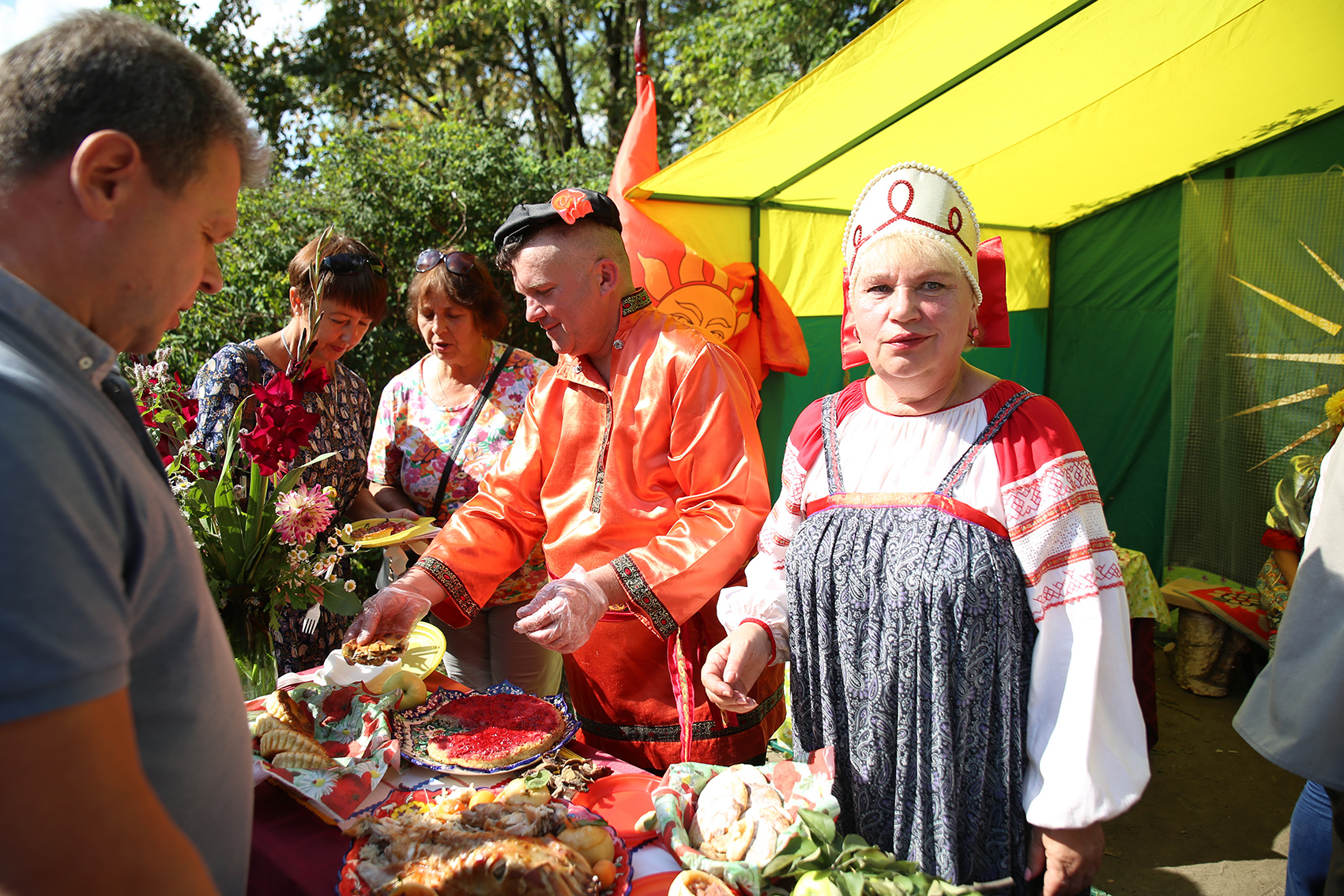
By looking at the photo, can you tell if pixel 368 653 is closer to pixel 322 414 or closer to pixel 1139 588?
pixel 322 414

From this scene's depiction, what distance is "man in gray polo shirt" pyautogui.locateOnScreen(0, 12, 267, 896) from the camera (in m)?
0.63

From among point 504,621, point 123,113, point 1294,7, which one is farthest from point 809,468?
point 1294,7

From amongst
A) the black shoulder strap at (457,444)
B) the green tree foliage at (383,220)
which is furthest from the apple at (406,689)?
the green tree foliage at (383,220)

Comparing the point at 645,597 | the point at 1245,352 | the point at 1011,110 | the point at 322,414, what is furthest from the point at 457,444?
the point at 1245,352

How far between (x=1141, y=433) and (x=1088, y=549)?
5.28m

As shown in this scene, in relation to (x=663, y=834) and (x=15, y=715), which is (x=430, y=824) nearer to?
(x=663, y=834)

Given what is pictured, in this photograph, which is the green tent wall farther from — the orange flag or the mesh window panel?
the orange flag

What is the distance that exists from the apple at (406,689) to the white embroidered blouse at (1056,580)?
1.15 meters

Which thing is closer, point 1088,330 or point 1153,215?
point 1153,215

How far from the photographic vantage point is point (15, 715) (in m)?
0.61

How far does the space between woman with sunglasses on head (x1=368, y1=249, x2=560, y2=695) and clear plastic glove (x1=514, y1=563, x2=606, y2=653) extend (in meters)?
1.20

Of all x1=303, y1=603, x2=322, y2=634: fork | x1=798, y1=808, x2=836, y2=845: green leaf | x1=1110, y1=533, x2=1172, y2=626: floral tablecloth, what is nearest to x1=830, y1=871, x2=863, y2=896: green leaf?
x1=798, y1=808, x2=836, y2=845: green leaf

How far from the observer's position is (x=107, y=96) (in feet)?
2.52

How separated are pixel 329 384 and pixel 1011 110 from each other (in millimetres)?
3588
